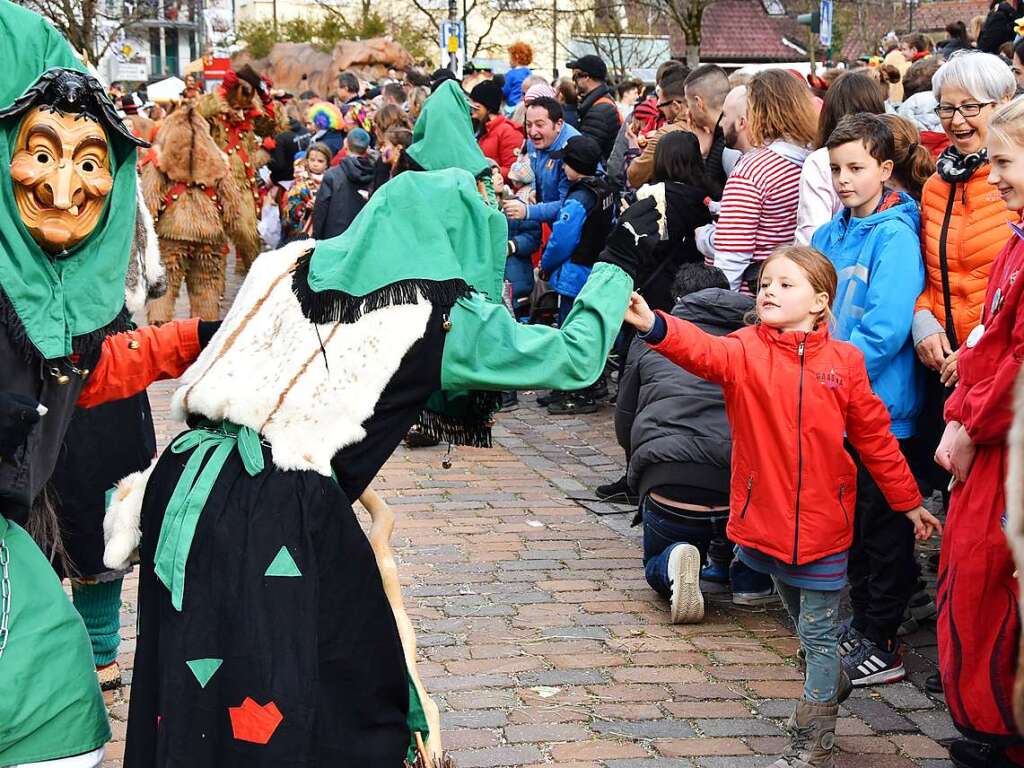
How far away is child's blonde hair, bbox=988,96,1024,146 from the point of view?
3490 millimetres

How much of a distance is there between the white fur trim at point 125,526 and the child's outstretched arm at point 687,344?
4.47ft

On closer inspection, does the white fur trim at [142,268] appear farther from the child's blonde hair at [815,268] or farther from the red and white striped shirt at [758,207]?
the red and white striped shirt at [758,207]

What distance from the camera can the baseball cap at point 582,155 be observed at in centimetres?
875

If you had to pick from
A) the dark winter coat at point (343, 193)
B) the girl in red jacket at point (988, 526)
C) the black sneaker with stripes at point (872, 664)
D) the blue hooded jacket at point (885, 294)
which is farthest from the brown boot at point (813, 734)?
the dark winter coat at point (343, 193)

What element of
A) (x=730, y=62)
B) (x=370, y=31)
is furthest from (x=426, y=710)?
(x=730, y=62)

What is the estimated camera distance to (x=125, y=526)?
3.30m

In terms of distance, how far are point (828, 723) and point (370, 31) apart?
37.6 metres

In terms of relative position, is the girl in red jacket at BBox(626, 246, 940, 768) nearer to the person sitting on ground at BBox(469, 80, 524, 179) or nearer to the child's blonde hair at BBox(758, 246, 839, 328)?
the child's blonde hair at BBox(758, 246, 839, 328)

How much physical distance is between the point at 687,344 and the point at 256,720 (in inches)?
68.3

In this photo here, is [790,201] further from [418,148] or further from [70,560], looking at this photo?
[70,560]

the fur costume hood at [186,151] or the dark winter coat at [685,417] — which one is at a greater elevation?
the fur costume hood at [186,151]

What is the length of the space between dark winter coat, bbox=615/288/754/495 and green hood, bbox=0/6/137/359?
278cm

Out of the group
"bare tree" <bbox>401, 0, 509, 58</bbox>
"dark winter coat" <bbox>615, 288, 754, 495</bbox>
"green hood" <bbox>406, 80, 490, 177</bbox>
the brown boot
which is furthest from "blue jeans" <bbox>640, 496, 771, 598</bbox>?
"bare tree" <bbox>401, 0, 509, 58</bbox>

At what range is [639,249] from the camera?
144 inches
